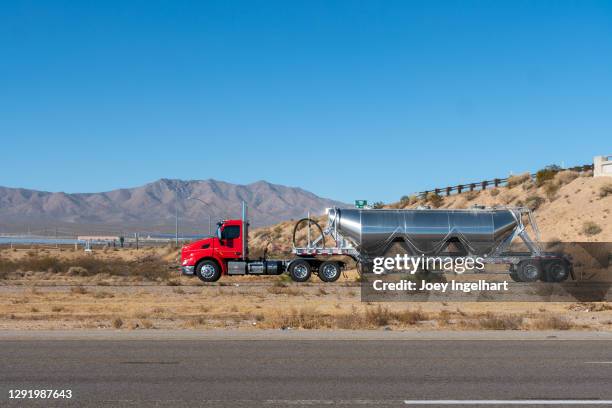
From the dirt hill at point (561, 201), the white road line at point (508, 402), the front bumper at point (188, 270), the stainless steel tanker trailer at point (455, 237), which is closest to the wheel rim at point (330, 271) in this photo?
the stainless steel tanker trailer at point (455, 237)

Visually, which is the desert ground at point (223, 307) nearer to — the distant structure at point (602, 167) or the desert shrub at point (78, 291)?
the desert shrub at point (78, 291)

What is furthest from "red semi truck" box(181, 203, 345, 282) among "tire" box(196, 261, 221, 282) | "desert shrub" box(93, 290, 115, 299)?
"desert shrub" box(93, 290, 115, 299)

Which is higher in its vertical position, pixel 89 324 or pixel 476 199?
pixel 476 199

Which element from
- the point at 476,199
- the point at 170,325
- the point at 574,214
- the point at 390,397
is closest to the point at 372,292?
the point at 170,325

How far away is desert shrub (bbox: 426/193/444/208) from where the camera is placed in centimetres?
8612

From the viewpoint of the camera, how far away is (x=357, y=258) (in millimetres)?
37062

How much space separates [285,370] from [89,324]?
9586mm

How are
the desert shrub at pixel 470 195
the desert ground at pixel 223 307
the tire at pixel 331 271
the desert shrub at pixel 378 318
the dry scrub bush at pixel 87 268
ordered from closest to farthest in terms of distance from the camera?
the desert ground at pixel 223 307
the desert shrub at pixel 378 318
the tire at pixel 331 271
the dry scrub bush at pixel 87 268
the desert shrub at pixel 470 195

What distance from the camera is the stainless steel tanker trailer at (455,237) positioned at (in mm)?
35906

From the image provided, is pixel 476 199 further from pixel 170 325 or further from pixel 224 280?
pixel 170 325

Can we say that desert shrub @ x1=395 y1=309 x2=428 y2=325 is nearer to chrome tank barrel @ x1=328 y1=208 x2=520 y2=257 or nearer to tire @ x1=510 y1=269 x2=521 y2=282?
chrome tank barrel @ x1=328 y1=208 x2=520 y2=257

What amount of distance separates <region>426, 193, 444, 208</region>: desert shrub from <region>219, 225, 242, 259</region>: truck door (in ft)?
163

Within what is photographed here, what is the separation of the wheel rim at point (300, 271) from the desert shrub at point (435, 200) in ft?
160

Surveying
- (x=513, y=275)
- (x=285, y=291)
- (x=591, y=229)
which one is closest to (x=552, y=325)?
(x=285, y=291)
